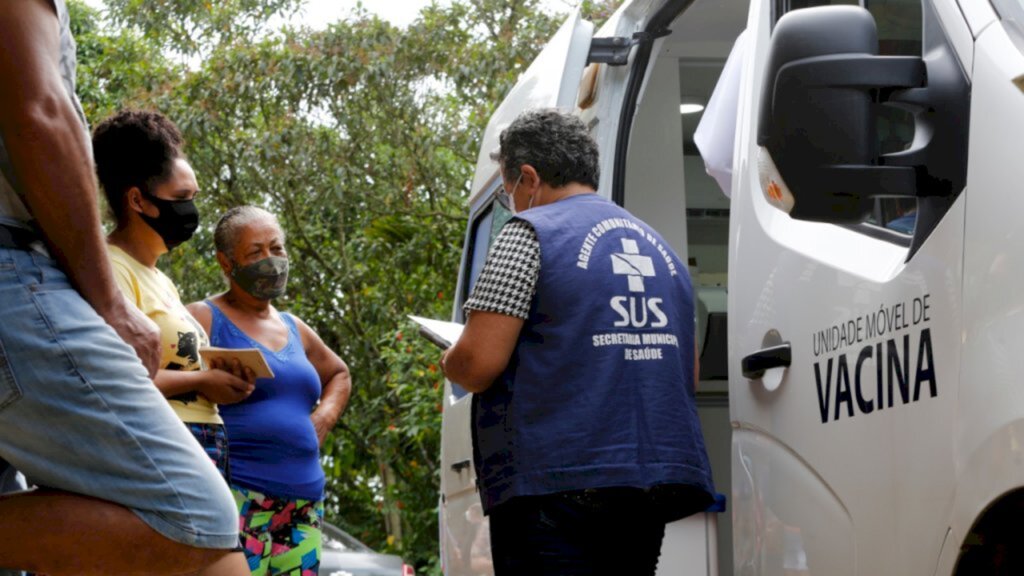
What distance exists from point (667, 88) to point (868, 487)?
281cm

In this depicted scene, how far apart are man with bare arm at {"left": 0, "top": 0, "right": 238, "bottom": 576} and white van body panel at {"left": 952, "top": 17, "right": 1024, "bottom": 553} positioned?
130cm

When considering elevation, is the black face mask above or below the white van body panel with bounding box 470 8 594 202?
below

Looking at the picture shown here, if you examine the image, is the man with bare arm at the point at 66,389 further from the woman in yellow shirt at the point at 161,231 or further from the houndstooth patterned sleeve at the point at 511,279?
the woman in yellow shirt at the point at 161,231

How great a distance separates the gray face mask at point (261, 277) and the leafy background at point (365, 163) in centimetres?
696

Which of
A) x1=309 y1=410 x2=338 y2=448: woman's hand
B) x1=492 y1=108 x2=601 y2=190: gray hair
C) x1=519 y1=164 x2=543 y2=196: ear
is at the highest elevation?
x1=492 y1=108 x2=601 y2=190: gray hair

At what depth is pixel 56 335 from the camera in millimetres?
2537

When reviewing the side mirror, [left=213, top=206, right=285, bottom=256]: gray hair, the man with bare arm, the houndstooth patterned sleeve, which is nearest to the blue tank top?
[left=213, top=206, right=285, bottom=256]: gray hair

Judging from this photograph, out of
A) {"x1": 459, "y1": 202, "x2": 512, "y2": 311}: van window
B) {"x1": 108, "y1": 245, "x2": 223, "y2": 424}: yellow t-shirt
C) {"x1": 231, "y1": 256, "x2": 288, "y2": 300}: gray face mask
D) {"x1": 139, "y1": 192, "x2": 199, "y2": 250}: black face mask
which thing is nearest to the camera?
{"x1": 108, "y1": 245, "x2": 223, "y2": 424}: yellow t-shirt

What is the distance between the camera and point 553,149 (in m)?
4.00

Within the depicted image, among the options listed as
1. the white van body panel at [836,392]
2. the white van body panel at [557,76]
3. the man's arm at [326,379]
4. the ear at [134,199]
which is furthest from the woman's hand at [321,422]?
the white van body panel at [836,392]

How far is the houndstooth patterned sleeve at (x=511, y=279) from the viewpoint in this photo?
3662 mm

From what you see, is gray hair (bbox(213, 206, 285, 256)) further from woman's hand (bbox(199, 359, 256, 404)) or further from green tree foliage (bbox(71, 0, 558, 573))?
green tree foliage (bbox(71, 0, 558, 573))

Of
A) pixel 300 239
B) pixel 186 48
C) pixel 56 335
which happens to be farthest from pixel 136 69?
pixel 56 335

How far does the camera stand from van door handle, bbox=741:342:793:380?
131 inches
